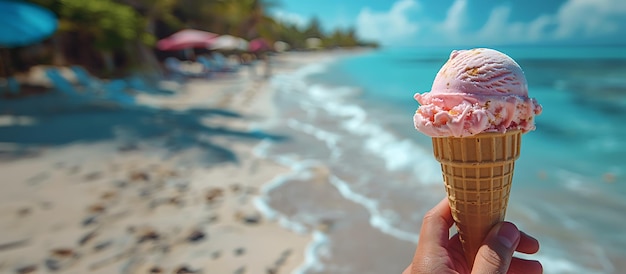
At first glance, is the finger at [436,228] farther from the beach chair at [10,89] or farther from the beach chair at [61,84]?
the beach chair at [10,89]

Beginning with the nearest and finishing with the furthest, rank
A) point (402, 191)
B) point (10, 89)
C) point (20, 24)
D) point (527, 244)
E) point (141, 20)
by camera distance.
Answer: point (527, 244), point (402, 191), point (20, 24), point (10, 89), point (141, 20)

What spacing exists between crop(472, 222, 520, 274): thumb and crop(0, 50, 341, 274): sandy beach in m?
1.93

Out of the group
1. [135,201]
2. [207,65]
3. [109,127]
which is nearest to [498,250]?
[135,201]

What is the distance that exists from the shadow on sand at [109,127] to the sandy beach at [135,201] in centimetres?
3

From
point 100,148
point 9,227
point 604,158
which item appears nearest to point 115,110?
point 100,148

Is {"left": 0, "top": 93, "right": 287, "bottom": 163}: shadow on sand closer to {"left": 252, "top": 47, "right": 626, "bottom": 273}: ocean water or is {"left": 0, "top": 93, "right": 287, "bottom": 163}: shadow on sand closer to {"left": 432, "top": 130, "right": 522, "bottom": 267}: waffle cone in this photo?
{"left": 252, "top": 47, "right": 626, "bottom": 273}: ocean water

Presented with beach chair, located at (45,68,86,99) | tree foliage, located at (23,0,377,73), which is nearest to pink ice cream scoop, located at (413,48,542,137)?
beach chair, located at (45,68,86,99)

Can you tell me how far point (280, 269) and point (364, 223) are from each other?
1.24 m

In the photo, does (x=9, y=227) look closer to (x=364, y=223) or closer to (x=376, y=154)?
(x=364, y=223)

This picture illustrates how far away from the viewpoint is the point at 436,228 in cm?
165

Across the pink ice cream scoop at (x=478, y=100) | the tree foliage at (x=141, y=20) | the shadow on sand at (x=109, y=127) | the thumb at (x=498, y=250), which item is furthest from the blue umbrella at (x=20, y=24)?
the thumb at (x=498, y=250)

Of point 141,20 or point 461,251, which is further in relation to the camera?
point 141,20

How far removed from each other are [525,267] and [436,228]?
436 millimetres

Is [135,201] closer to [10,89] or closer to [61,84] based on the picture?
[61,84]
